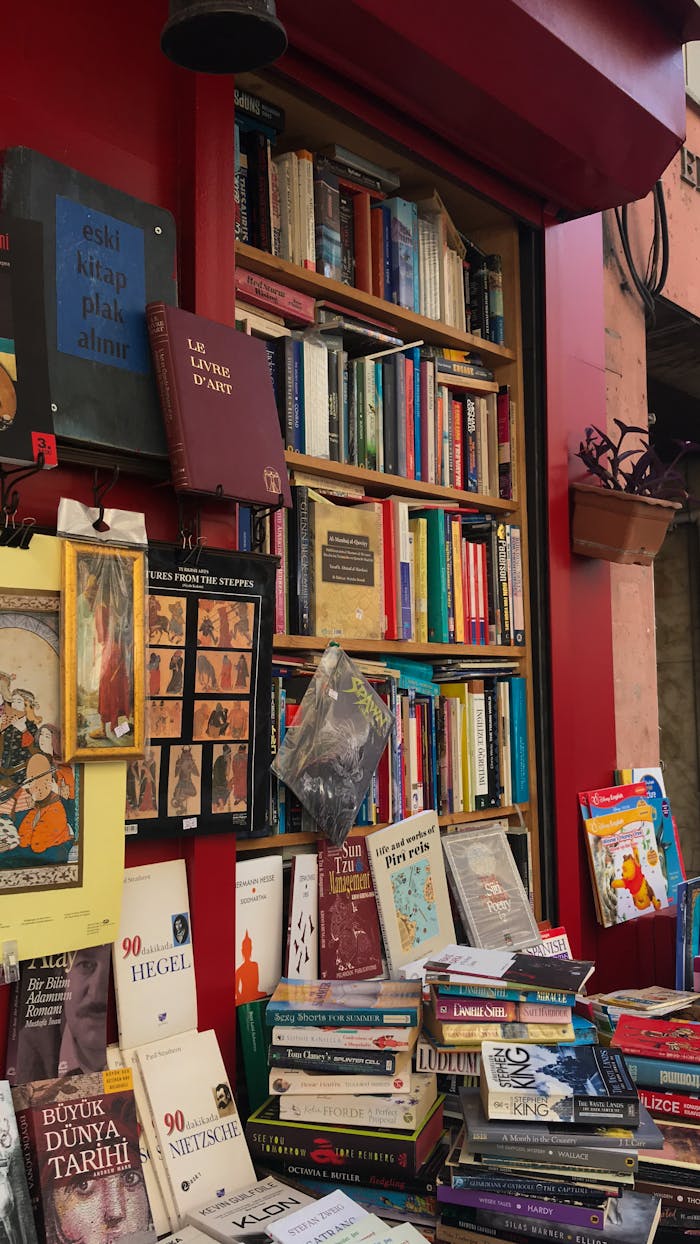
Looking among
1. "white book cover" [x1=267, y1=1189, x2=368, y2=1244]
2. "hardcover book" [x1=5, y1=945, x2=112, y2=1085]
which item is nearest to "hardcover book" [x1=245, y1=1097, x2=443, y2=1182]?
"white book cover" [x1=267, y1=1189, x2=368, y2=1244]

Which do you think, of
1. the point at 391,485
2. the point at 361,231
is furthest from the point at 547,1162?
the point at 361,231

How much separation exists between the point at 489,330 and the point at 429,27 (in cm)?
92

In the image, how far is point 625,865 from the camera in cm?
293

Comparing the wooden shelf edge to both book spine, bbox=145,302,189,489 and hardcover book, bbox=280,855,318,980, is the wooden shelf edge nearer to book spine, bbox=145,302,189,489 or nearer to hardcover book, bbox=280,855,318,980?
hardcover book, bbox=280,855,318,980

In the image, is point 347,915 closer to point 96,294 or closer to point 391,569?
point 391,569

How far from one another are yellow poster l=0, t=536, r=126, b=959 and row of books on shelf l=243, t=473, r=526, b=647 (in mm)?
553

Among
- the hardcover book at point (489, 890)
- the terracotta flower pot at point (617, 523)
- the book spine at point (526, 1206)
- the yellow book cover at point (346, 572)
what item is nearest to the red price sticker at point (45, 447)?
the yellow book cover at point (346, 572)

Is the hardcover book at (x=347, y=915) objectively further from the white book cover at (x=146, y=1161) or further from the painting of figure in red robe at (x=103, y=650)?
the painting of figure in red robe at (x=103, y=650)

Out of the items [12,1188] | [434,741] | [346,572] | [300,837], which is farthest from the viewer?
[434,741]

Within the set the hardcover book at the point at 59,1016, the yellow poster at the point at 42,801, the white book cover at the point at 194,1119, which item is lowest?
the white book cover at the point at 194,1119

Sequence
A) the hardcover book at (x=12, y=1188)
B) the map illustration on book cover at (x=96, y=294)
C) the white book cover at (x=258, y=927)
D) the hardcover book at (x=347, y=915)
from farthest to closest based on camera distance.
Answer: the hardcover book at (x=347, y=915)
the white book cover at (x=258, y=927)
the map illustration on book cover at (x=96, y=294)
the hardcover book at (x=12, y=1188)

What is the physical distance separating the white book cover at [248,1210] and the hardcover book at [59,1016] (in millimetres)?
265

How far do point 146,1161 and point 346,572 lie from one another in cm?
116

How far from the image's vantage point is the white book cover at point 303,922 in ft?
6.69
